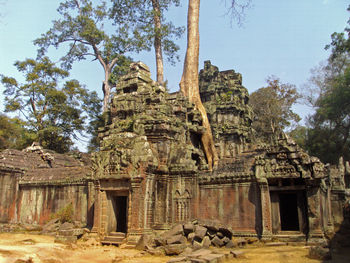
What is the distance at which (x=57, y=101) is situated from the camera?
90.0 ft

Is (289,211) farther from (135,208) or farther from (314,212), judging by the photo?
(135,208)

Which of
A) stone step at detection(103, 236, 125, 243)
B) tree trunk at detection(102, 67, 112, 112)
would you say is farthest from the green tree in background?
stone step at detection(103, 236, 125, 243)

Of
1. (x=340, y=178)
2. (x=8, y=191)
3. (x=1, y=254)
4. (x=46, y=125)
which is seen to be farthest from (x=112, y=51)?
(x=1, y=254)

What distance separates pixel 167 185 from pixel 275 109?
1044 inches

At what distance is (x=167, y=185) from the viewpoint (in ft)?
44.1

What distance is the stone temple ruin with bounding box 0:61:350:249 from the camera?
11998mm

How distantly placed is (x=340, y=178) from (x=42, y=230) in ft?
54.8

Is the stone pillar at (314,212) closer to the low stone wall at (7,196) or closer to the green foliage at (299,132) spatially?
the low stone wall at (7,196)

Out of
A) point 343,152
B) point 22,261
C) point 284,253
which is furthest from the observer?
point 343,152

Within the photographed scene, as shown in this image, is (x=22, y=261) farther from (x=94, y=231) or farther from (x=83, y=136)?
(x=83, y=136)

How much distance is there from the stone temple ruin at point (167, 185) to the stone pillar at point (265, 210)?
0.11 feet

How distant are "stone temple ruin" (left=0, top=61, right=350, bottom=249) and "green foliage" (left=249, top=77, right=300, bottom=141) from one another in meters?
20.1

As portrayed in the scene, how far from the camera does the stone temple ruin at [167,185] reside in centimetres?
1200

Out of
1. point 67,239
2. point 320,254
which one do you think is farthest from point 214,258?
point 67,239
